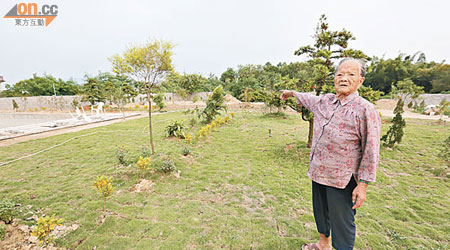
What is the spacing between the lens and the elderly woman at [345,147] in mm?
1166

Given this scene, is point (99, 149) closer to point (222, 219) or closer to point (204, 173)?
point (204, 173)

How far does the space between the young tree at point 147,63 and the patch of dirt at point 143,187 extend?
1.54 metres

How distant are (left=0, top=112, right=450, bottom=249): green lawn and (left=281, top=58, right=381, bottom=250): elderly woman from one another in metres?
0.87

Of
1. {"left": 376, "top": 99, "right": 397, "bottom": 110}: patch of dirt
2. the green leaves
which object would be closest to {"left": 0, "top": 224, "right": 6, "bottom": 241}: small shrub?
the green leaves

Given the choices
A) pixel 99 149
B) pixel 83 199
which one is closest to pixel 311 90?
pixel 83 199

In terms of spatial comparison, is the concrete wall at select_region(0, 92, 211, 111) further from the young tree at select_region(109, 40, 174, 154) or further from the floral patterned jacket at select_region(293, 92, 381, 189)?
the floral patterned jacket at select_region(293, 92, 381, 189)

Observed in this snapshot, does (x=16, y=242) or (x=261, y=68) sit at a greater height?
Answer: (x=261, y=68)

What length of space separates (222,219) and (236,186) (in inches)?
37.8

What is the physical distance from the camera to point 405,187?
324cm

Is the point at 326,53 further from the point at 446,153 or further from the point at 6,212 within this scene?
the point at 6,212

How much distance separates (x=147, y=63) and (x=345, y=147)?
404cm

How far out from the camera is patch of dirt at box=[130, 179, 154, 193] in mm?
2973

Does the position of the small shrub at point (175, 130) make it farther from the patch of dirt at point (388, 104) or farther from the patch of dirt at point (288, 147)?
the patch of dirt at point (388, 104)

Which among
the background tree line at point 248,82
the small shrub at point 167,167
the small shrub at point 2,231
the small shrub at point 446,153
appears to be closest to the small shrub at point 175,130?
the small shrub at point 167,167
